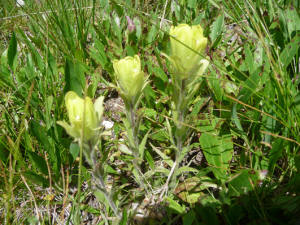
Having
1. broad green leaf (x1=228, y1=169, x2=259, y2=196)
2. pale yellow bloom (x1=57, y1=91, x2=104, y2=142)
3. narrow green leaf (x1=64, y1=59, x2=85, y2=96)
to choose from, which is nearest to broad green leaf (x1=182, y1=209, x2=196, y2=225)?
broad green leaf (x1=228, y1=169, x2=259, y2=196)

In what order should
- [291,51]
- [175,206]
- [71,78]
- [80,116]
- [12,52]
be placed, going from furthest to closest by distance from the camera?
[12,52]
[71,78]
[291,51]
[175,206]
[80,116]

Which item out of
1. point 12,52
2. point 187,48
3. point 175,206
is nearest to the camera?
point 187,48

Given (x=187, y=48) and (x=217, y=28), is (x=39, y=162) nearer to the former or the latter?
(x=187, y=48)

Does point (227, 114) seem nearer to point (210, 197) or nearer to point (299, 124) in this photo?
point (299, 124)

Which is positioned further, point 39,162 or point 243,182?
point 39,162

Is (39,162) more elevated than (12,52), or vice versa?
(12,52)

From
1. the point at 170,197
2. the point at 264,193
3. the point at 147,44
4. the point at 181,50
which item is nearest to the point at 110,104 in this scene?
the point at 147,44

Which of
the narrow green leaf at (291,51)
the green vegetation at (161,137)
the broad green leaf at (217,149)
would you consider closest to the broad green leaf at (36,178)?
the green vegetation at (161,137)

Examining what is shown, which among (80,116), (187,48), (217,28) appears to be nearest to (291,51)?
(217,28)

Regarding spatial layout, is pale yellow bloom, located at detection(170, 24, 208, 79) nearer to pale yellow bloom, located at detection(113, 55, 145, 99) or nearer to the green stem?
pale yellow bloom, located at detection(113, 55, 145, 99)
